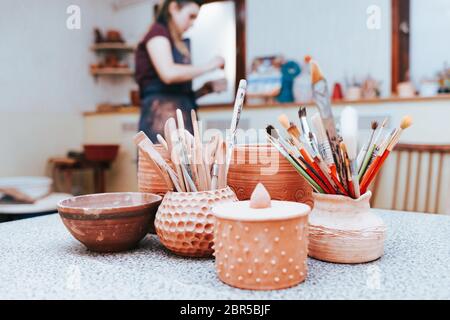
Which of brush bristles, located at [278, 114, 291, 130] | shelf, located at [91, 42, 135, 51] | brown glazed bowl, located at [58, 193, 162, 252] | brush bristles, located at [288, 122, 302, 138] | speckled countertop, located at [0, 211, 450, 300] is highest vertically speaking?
shelf, located at [91, 42, 135, 51]

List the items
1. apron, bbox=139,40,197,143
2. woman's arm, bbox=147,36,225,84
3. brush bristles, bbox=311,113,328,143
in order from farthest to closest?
apron, bbox=139,40,197,143
woman's arm, bbox=147,36,225,84
brush bristles, bbox=311,113,328,143

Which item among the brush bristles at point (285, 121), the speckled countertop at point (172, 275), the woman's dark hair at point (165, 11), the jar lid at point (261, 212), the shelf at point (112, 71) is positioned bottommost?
the speckled countertop at point (172, 275)

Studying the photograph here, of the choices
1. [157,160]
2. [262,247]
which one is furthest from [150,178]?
[262,247]

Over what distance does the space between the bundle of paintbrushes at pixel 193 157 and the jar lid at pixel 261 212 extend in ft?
0.35

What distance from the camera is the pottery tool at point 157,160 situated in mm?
712

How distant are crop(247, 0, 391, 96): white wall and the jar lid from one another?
2.76 metres

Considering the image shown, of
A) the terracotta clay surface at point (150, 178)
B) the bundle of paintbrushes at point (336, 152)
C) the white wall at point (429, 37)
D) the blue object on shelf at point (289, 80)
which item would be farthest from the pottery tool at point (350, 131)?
the blue object on shelf at point (289, 80)

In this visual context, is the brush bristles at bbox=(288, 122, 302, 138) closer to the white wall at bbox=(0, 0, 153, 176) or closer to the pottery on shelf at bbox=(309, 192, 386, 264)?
the pottery on shelf at bbox=(309, 192, 386, 264)

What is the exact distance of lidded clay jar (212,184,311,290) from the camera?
57cm

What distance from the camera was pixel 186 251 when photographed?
0.71 m

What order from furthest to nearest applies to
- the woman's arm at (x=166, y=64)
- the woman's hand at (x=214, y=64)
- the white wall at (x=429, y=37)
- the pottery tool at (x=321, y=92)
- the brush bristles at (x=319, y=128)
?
the white wall at (x=429, y=37), the woman's hand at (x=214, y=64), the woman's arm at (x=166, y=64), the brush bristles at (x=319, y=128), the pottery tool at (x=321, y=92)

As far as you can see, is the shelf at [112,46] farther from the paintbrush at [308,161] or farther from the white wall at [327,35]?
the paintbrush at [308,161]

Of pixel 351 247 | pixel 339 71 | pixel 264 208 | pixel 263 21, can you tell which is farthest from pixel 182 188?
pixel 263 21

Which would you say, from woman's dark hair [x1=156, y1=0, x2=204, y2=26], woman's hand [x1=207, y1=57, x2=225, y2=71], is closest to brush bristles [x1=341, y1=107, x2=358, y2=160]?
woman's dark hair [x1=156, y1=0, x2=204, y2=26]
